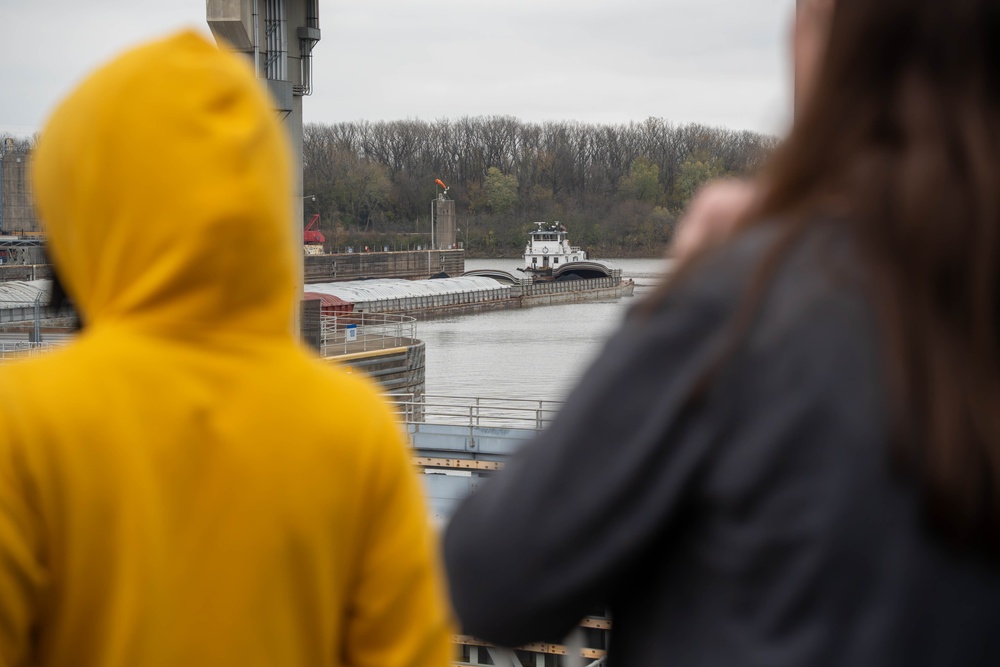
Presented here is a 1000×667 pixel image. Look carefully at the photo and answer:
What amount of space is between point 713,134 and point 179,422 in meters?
74.1

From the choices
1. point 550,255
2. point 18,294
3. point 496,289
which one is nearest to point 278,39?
point 18,294

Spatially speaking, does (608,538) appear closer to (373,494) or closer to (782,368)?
(782,368)

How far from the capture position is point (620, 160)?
7794 cm

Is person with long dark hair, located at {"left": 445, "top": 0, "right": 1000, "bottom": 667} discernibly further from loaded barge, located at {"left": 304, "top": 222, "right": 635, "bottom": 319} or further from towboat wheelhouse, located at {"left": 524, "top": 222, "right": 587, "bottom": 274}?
towboat wheelhouse, located at {"left": 524, "top": 222, "right": 587, "bottom": 274}

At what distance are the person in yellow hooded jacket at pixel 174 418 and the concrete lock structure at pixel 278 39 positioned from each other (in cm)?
1219

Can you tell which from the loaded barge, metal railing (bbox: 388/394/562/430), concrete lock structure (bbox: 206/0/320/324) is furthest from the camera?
the loaded barge

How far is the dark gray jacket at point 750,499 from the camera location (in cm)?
73

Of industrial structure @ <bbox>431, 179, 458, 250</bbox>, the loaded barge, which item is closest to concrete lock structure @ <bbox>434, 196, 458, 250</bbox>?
industrial structure @ <bbox>431, 179, 458, 250</bbox>

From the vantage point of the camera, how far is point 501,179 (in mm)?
80812

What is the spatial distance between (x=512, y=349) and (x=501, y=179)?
4947cm

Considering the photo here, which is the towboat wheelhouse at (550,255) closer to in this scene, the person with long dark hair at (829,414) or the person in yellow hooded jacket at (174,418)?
the person in yellow hooded jacket at (174,418)

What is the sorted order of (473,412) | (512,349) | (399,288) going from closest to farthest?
(473,412)
(512,349)
(399,288)

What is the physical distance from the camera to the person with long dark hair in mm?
726

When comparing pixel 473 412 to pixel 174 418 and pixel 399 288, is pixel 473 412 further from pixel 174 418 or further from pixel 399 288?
pixel 399 288
